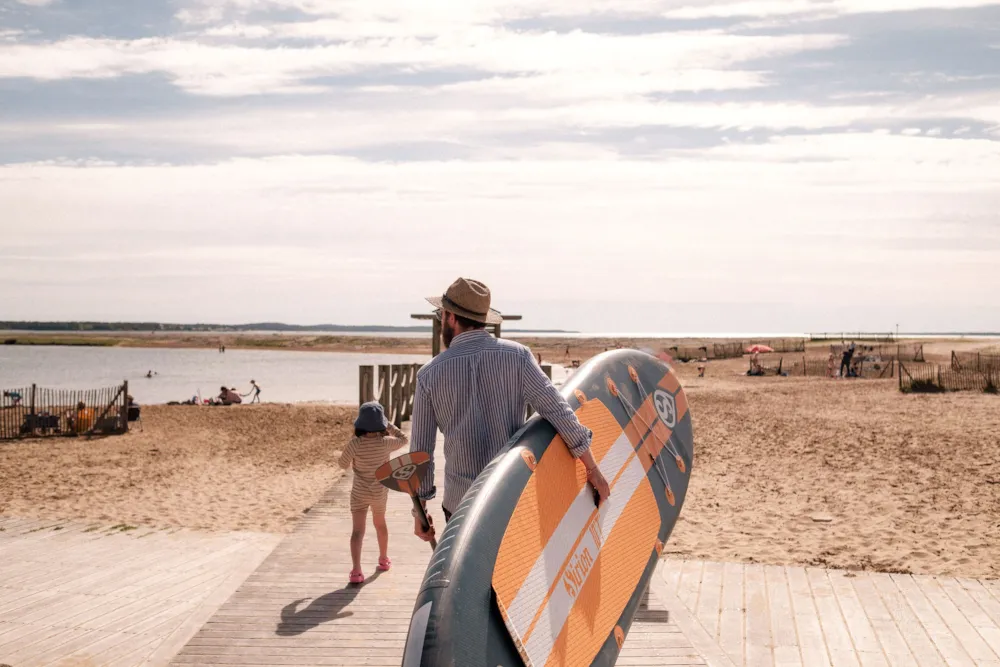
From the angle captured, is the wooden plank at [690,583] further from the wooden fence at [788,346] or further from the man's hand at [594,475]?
the wooden fence at [788,346]

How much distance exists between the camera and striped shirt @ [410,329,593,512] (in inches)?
116

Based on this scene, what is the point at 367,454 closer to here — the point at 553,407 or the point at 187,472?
the point at 553,407

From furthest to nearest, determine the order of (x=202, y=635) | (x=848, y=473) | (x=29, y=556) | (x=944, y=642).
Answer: (x=848, y=473) < (x=29, y=556) < (x=944, y=642) < (x=202, y=635)

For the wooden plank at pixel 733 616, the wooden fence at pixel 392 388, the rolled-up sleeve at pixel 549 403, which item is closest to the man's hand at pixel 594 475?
the rolled-up sleeve at pixel 549 403

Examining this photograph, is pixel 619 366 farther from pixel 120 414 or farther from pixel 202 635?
pixel 120 414

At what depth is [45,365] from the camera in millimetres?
58781

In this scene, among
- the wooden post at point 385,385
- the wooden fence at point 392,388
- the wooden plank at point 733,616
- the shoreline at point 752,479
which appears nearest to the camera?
the wooden plank at point 733,616

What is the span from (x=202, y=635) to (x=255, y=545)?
10.2ft

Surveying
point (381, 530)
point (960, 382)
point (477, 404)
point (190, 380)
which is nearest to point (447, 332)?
point (477, 404)

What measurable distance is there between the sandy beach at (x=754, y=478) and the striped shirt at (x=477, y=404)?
4078 millimetres

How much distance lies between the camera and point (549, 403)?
300cm

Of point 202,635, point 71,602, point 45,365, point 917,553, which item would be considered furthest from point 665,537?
point 45,365

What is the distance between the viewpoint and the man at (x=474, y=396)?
2.95 meters

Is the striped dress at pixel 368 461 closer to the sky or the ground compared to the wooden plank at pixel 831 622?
closer to the sky
